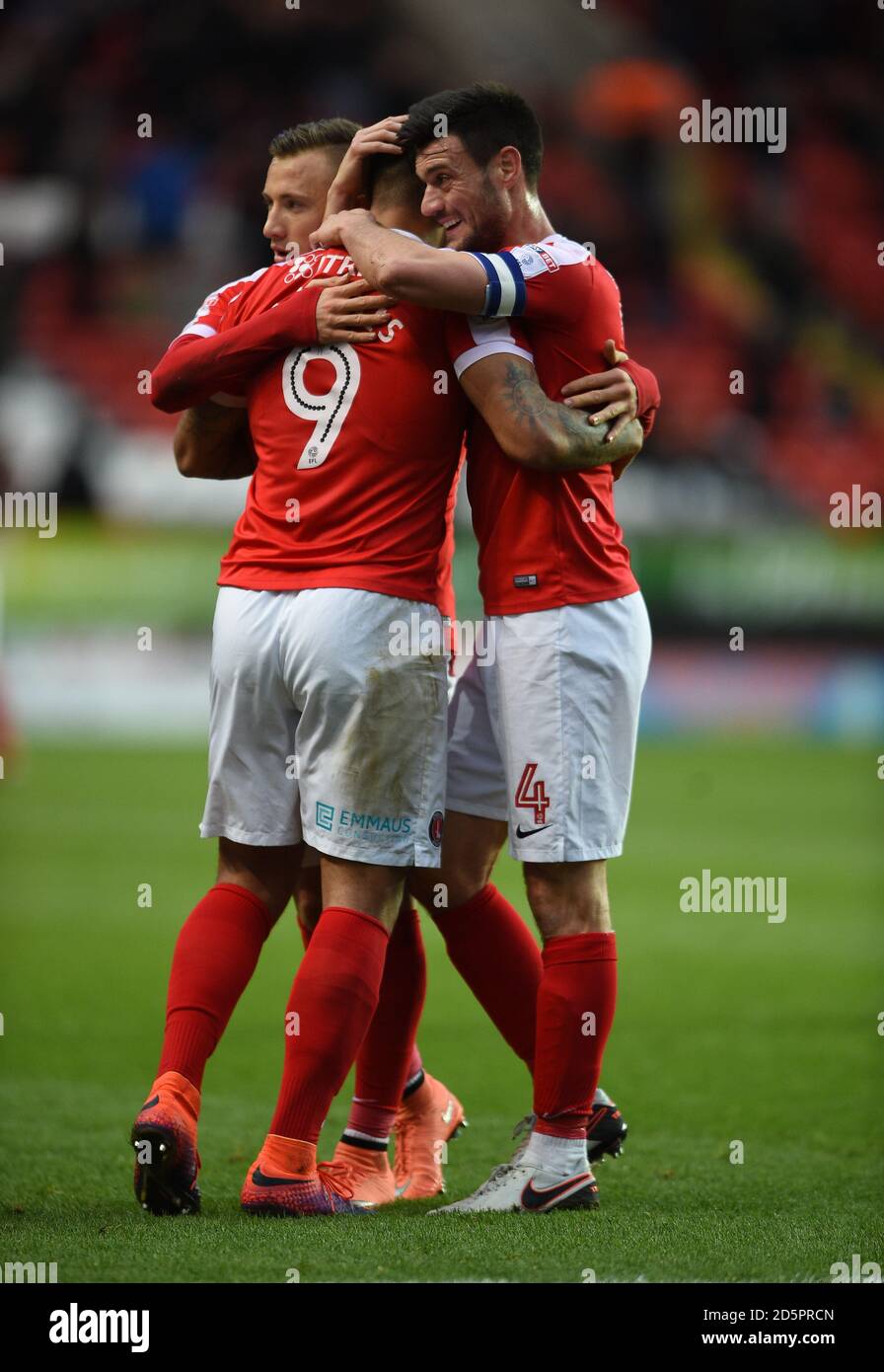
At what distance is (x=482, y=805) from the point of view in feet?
11.2

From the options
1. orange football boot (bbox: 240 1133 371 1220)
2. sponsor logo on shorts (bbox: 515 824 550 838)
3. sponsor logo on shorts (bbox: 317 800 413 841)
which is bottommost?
orange football boot (bbox: 240 1133 371 1220)

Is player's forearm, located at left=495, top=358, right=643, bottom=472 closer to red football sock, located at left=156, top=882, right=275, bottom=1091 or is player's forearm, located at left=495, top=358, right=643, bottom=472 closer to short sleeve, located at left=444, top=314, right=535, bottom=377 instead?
short sleeve, located at left=444, top=314, right=535, bottom=377

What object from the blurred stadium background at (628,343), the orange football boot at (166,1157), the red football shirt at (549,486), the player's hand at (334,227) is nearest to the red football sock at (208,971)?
the orange football boot at (166,1157)

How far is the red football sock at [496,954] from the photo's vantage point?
11.4ft

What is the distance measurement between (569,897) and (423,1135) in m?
0.69

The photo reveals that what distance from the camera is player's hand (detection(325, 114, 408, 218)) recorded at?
10.6 ft

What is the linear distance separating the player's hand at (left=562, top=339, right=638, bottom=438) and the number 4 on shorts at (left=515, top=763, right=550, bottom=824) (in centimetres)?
65

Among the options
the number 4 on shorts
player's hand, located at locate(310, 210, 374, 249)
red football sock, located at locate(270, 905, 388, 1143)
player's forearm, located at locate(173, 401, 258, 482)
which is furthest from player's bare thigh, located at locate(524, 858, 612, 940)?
player's hand, located at locate(310, 210, 374, 249)

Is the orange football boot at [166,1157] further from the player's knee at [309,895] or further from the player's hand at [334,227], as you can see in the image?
the player's hand at [334,227]

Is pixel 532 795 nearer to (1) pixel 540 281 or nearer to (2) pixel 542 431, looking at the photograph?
(2) pixel 542 431

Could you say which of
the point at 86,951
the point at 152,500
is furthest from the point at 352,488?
the point at 152,500

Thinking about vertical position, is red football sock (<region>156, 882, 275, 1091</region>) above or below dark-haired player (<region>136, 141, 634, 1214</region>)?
below
